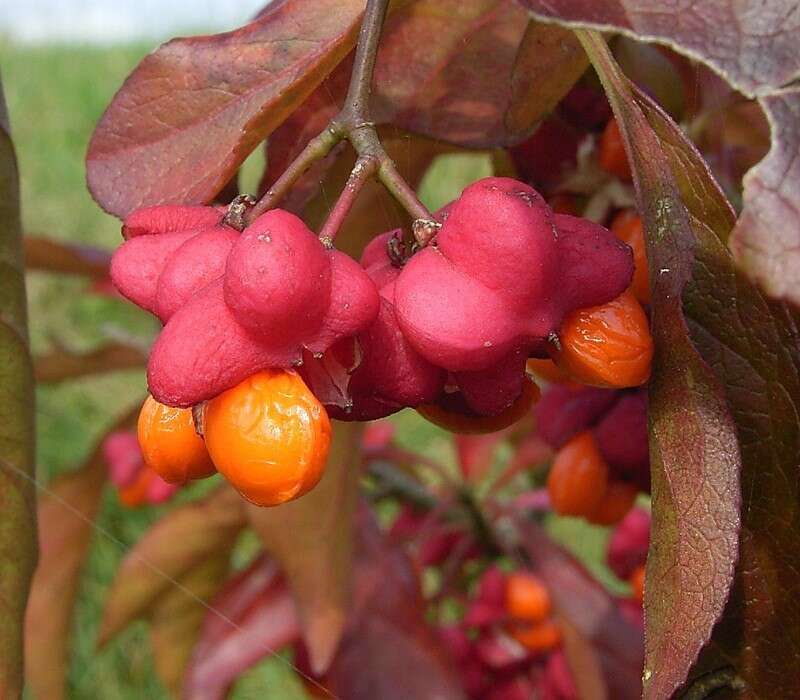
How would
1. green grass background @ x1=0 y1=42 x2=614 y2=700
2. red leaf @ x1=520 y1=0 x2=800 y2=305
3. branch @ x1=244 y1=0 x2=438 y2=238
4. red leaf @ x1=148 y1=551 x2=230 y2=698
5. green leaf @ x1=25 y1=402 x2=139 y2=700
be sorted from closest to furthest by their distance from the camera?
red leaf @ x1=520 y1=0 x2=800 y2=305
branch @ x1=244 y1=0 x2=438 y2=238
green leaf @ x1=25 y1=402 x2=139 y2=700
red leaf @ x1=148 y1=551 x2=230 y2=698
green grass background @ x1=0 y1=42 x2=614 y2=700

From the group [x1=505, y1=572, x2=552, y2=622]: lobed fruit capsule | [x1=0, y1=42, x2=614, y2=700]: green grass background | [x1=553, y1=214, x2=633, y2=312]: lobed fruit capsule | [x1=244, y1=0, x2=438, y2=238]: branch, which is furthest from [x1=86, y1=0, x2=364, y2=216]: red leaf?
[x1=0, y1=42, x2=614, y2=700]: green grass background

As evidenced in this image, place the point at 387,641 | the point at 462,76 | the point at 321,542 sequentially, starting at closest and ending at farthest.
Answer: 1. the point at 462,76
2. the point at 321,542
3. the point at 387,641

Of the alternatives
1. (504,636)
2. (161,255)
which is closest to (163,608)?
(504,636)

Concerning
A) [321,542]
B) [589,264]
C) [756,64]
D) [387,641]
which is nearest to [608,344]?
[589,264]

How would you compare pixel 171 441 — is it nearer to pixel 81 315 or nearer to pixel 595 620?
pixel 595 620

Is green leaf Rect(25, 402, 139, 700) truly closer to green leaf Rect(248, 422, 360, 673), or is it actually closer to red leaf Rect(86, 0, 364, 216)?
green leaf Rect(248, 422, 360, 673)

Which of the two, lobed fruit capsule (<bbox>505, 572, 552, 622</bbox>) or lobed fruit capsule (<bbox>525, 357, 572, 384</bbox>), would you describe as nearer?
lobed fruit capsule (<bbox>525, 357, 572, 384</bbox>)
